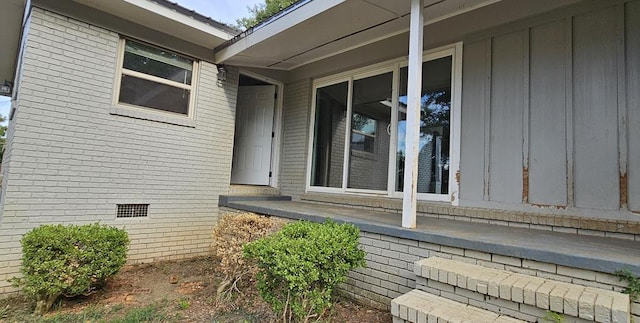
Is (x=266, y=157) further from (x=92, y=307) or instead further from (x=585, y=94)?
(x=585, y=94)

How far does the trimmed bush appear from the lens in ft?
9.55

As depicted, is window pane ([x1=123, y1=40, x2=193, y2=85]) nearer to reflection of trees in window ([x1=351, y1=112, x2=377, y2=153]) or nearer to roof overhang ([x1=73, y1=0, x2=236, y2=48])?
roof overhang ([x1=73, y1=0, x2=236, y2=48])

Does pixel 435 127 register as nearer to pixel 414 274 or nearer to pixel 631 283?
pixel 414 274

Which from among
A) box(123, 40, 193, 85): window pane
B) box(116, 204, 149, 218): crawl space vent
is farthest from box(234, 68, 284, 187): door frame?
box(116, 204, 149, 218): crawl space vent

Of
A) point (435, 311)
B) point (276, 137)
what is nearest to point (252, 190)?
point (276, 137)

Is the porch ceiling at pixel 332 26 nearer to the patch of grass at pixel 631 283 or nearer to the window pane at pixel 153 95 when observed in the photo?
the window pane at pixel 153 95

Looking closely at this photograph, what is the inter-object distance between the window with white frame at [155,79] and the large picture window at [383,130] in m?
2.16

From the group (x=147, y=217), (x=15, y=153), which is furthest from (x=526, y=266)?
(x=15, y=153)

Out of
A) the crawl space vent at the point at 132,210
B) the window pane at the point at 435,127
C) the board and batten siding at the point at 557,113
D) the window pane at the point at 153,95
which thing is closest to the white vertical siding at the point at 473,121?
the board and batten siding at the point at 557,113

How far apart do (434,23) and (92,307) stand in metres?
4.80

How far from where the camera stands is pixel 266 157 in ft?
19.5

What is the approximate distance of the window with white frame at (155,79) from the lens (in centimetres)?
417

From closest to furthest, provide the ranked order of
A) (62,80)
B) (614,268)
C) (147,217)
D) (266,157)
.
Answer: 1. (614,268)
2. (62,80)
3. (147,217)
4. (266,157)

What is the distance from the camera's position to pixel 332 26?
150 inches
